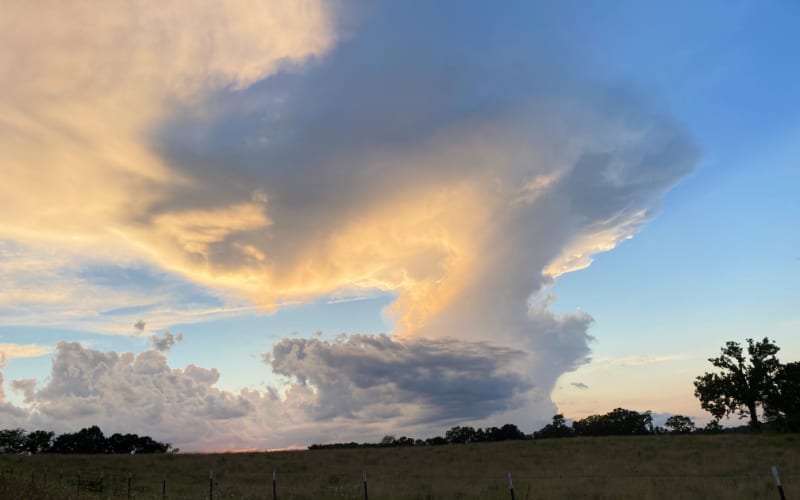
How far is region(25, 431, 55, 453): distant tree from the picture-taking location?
389 ft

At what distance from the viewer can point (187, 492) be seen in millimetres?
37000

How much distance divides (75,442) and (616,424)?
122 m

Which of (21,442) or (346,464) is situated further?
(21,442)

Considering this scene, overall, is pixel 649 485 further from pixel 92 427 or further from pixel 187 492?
pixel 92 427

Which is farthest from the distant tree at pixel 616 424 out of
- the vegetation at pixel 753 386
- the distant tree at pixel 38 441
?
the distant tree at pixel 38 441

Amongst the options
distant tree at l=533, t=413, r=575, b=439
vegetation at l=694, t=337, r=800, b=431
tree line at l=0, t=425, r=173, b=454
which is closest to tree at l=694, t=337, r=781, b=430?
vegetation at l=694, t=337, r=800, b=431

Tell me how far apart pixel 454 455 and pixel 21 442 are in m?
110

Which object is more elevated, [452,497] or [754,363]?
[754,363]

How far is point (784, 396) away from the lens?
85438mm

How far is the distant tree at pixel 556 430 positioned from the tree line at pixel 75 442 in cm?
8659

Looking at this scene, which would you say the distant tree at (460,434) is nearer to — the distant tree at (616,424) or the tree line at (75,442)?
the distant tree at (616,424)

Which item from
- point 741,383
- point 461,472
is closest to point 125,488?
point 461,472

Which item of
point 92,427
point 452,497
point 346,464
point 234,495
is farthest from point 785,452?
point 92,427

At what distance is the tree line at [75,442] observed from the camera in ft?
383
